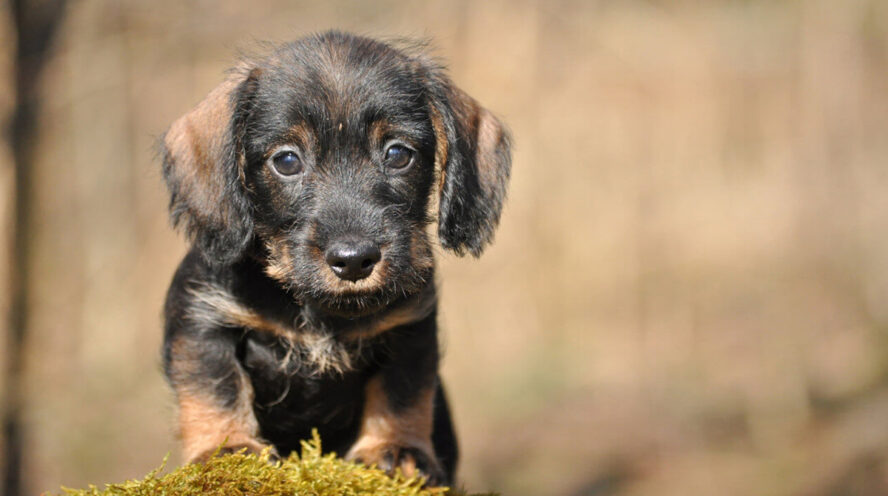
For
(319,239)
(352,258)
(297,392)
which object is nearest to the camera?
(352,258)

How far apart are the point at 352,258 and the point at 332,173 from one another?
0.41m

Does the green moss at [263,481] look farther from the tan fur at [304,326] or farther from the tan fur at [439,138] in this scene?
the tan fur at [439,138]

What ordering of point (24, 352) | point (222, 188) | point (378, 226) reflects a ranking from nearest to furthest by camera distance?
point (378, 226), point (222, 188), point (24, 352)

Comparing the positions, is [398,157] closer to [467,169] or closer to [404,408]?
[467,169]

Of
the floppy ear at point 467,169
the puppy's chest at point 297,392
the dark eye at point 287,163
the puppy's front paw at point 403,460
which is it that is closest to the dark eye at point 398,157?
the floppy ear at point 467,169

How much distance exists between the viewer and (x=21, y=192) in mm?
8438

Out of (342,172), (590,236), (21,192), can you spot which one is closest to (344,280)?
(342,172)

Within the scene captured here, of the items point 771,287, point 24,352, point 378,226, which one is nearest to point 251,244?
point 378,226

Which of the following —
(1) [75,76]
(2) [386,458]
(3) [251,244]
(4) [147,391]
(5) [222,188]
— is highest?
(1) [75,76]

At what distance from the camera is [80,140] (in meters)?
8.68

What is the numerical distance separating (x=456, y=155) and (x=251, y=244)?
32.5 inches

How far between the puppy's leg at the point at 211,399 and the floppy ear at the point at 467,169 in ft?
2.99

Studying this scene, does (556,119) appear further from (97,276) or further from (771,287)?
(97,276)

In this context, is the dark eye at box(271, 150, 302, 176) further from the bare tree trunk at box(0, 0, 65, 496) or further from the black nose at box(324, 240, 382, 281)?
the bare tree trunk at box(0, 0, 65, 496)
